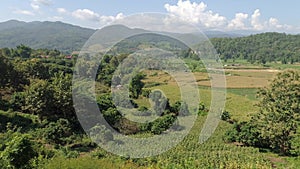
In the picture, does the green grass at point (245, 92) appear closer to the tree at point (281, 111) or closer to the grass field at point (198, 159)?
the grass field at point (198, 159)

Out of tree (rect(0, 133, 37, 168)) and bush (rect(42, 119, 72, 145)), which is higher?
tree (rect(0, 133, 37, 168))

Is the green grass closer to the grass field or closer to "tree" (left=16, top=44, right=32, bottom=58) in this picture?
the grass field

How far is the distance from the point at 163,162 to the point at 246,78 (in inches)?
1298

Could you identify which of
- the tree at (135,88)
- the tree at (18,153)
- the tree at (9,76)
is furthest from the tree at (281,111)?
the tree at (9,76)

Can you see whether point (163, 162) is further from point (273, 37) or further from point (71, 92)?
point (273, 37)

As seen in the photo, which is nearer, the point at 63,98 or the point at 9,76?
Result: the point at 63,98

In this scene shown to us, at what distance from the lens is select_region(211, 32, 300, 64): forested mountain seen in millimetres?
66494

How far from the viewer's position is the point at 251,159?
10656 mm

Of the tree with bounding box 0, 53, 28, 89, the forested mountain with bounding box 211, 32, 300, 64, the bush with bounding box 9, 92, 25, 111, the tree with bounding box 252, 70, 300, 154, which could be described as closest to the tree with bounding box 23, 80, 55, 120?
the bush with bounding box 9, 92, 25, 111

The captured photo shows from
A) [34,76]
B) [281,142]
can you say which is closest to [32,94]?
[34,76]

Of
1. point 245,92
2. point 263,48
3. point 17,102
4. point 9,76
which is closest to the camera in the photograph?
point 17,102

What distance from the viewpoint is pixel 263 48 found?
76.2 meters

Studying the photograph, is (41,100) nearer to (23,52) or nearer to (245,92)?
(245,92)

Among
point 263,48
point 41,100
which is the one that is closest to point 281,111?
point 41,100
